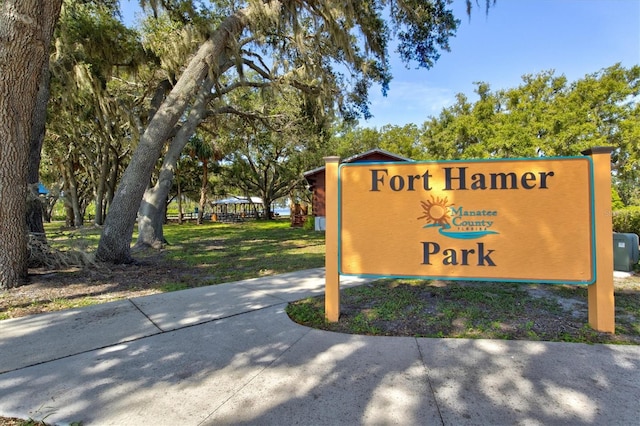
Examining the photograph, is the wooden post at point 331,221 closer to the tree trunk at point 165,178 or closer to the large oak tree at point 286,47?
the large oak tree at point 286,47

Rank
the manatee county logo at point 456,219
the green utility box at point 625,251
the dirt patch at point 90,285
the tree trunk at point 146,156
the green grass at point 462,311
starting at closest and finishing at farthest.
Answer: the green grass at point 462,311, the manatee county logo at point 456,219, the dirt patch at point 90,285, the green utility box at point 625,251, the tree trunk at point 146,156

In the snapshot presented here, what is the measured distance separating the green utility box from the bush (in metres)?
3.56

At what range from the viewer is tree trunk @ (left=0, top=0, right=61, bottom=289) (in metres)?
5.01

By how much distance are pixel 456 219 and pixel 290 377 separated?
2536mm

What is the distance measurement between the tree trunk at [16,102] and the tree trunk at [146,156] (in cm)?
195

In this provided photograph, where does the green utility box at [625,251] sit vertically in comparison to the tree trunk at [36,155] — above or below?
below

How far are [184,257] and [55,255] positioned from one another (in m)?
3.07

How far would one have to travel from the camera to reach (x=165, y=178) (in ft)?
35.1

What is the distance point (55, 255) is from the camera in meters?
6.81

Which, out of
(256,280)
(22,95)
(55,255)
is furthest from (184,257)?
(22,95)

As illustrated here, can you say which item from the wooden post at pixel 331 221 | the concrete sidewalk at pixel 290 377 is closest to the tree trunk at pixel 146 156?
the concrete sidewalk at pixel 290 377

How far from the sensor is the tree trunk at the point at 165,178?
420 inches

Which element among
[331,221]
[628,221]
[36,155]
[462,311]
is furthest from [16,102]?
[628,221]

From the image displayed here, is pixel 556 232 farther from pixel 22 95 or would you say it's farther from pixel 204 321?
pixel 22 95
